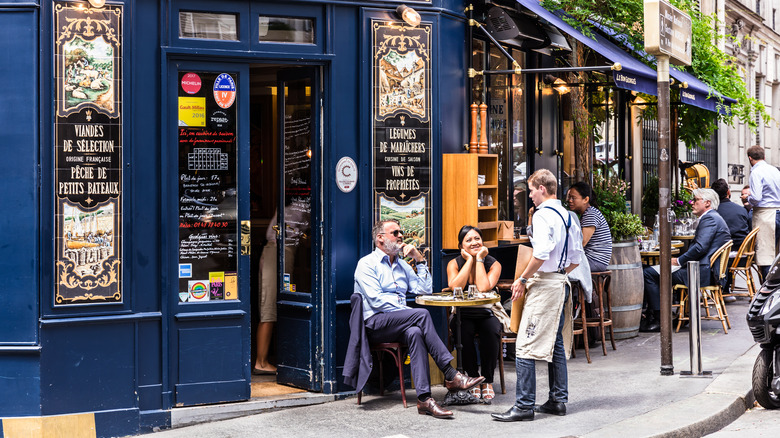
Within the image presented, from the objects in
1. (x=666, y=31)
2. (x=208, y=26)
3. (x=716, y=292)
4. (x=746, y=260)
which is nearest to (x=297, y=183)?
(x=208, y=26)

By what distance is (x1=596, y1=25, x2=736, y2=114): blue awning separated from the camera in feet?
34.8

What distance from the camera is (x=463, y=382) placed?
7.02 meters

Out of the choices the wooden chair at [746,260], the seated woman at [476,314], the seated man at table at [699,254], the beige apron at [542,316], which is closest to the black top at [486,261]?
the seated woman at [476,314]

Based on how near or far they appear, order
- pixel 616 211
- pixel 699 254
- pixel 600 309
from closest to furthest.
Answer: pixel 600 309, pixel 616 211, pixel 699 254

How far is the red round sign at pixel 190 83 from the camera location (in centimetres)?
698

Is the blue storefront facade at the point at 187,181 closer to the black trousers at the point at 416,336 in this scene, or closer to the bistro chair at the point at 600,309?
the black trousers at the point at 416,336

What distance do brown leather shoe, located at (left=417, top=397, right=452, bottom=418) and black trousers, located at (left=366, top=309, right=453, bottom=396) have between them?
0.08m

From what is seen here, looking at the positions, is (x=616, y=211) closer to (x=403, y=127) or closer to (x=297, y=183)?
(x=403, y=127)

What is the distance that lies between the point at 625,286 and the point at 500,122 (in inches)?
89.6

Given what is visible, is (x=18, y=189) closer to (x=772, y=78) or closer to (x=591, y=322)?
(x=591, y=322)

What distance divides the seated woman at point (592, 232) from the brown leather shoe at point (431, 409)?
3.08 m

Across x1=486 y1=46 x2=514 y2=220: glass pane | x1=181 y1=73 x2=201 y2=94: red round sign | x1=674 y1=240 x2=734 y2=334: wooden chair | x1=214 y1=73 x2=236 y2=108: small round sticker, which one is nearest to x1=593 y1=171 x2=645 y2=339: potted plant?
x1=674 y1=240 x2=734 y2=334: wooden chair

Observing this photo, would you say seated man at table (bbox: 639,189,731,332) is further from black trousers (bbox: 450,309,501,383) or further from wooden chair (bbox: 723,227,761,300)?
black trousers (bbox: 450,309,501,383)

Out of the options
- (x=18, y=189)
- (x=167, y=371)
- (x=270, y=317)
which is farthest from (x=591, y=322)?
(x=18, y=189)
